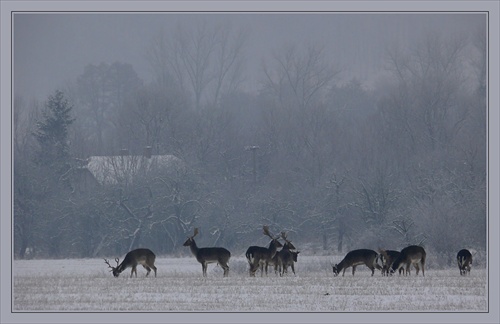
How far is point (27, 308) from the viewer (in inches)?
909

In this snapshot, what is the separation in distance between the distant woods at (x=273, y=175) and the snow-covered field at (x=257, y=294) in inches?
649

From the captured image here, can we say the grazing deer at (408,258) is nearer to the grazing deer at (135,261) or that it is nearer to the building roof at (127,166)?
the grazing deer at (135,261)

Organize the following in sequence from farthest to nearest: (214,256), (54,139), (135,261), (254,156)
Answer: (254,156) < (54,139) < (135,261) < (214,256)

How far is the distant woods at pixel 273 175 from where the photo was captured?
62188mm

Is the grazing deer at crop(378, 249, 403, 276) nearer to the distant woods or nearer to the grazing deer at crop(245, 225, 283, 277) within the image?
the grazing deer at crop(245, 225, 283, 277)

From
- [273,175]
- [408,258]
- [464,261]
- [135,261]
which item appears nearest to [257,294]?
[408,258]

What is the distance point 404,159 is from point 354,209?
44.2ft

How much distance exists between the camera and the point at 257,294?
24797 millimetres

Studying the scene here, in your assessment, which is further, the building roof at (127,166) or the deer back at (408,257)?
the building roof at (127,166)

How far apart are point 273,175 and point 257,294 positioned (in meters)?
51.3

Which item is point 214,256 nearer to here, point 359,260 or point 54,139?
point 359,260

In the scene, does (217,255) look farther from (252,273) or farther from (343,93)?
(343,93)

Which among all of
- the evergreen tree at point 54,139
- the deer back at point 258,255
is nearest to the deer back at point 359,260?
the deer back at point 258,255

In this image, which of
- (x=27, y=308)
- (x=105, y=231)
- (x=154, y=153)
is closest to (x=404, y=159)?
(x=154, y=153)
